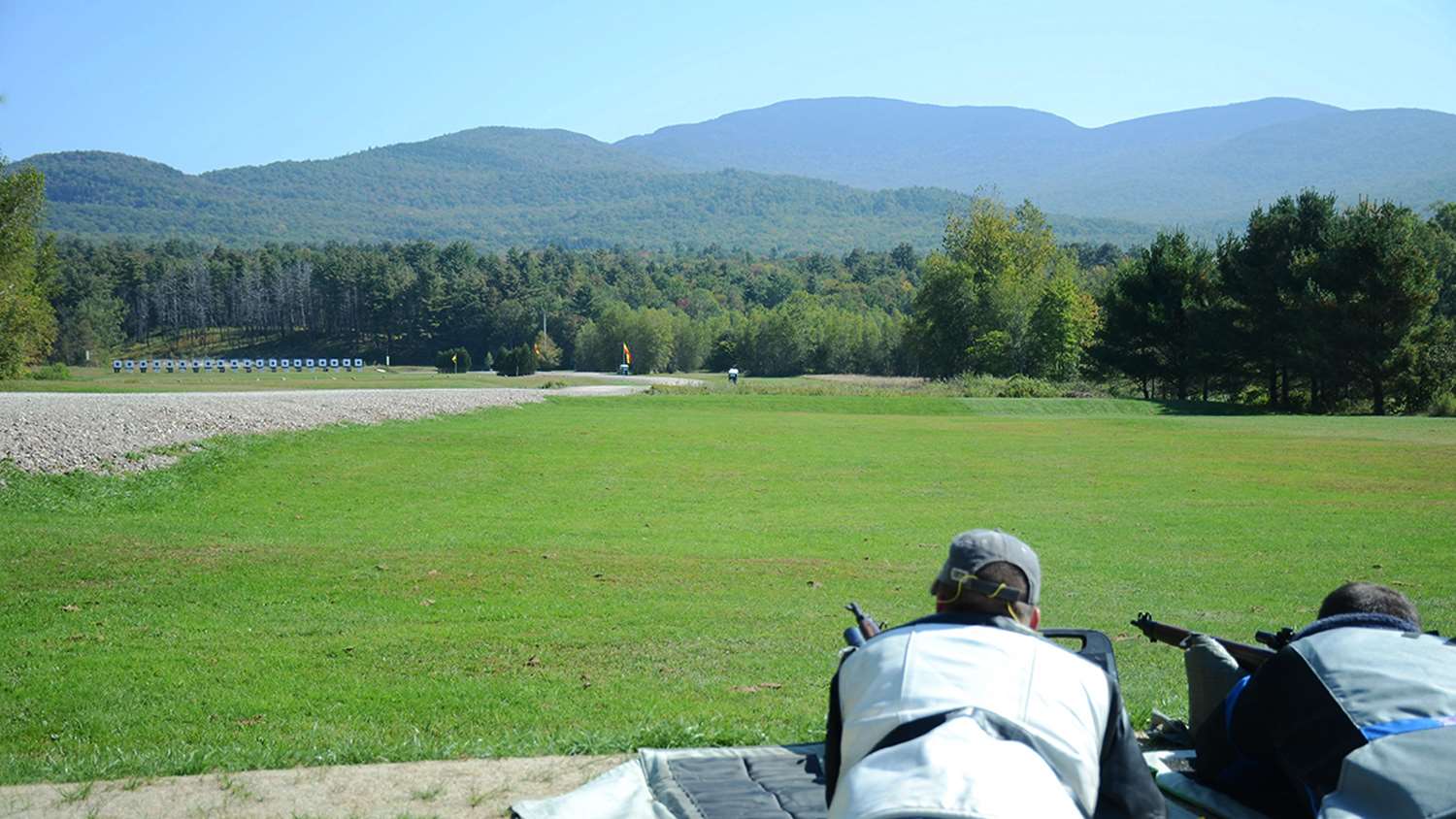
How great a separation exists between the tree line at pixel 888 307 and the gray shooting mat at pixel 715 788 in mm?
56566

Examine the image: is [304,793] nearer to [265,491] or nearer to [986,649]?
[986,649]

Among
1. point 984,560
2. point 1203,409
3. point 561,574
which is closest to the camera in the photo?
point 984,560

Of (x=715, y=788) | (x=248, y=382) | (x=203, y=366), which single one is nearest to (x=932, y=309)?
(x=248, y=382)

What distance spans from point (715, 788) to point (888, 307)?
5955 inches

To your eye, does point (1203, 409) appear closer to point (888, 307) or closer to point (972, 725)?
point (972, 725)

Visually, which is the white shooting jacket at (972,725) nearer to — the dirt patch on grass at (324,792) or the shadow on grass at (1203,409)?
the dirt patch on grass at (324,792)

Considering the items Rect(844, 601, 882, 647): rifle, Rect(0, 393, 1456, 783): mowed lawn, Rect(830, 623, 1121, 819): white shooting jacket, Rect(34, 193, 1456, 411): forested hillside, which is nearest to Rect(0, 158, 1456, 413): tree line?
Rect(34, 193, 1456, 411): forested hillside

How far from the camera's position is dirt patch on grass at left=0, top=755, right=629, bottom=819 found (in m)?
5.35

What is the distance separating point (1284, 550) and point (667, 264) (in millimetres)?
173672

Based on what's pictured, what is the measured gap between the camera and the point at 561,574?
44.2 ft

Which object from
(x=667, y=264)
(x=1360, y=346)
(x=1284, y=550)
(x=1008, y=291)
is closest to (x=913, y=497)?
(x=1284, y=550)

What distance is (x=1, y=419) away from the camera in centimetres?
2370

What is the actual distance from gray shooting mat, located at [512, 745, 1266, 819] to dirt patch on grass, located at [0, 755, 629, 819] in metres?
0.27

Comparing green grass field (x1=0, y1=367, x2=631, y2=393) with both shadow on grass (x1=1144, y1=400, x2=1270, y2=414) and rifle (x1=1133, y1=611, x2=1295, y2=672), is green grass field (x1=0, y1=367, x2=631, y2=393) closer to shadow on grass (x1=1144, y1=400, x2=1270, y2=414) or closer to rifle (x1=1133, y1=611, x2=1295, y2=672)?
shadow on grass (x1=1144, y1=400, x2=1270, y2=414)
